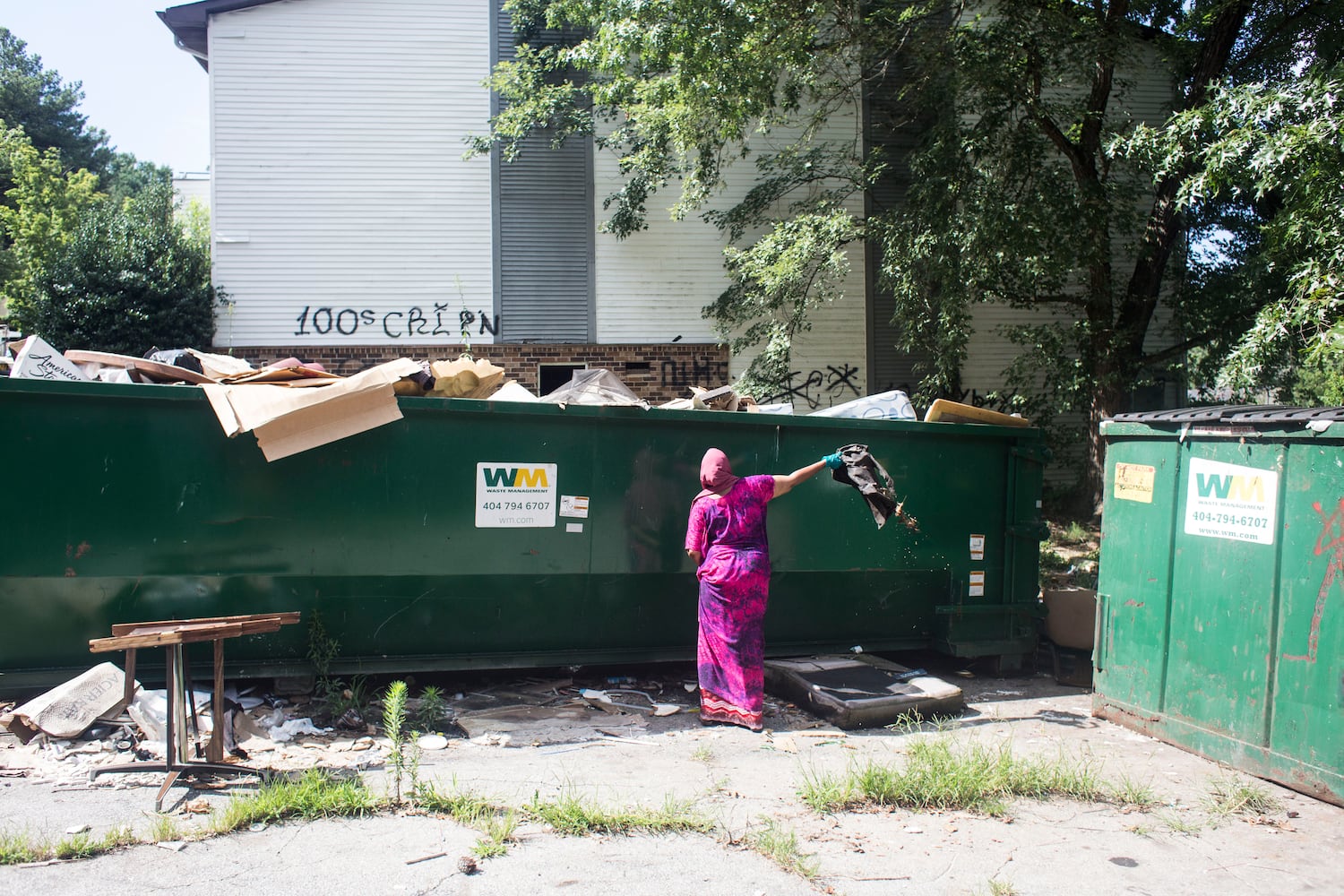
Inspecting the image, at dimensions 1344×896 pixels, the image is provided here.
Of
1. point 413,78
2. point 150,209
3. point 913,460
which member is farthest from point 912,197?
point 150,209

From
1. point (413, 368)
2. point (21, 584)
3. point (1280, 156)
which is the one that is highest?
point (1280, 156)

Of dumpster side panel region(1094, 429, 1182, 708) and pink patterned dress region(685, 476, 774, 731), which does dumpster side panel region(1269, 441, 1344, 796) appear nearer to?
dumpster side panel region(1094, 429, 1182, 708)

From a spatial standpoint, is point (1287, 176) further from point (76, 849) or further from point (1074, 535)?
point (76, 849)

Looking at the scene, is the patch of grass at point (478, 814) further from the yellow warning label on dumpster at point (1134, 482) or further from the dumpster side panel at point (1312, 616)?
the yellow warning label on dumpster at point (1134, 482)

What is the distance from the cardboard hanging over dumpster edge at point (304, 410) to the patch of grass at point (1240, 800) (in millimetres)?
4060

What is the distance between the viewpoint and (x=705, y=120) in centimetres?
973

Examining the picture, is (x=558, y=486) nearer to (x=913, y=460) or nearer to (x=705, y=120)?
(x=913, y=460)

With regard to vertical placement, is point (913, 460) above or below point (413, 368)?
below

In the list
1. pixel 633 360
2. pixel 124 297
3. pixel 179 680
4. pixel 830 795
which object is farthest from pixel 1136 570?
pixel 124 297

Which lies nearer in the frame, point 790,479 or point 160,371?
point 160,371

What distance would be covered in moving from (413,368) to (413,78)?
332 inches

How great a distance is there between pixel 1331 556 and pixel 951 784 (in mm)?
1821

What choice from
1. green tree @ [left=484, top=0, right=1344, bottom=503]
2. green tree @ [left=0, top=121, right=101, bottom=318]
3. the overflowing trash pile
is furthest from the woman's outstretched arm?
green tree @ [left=0, top=121, right=101, bottom=318]

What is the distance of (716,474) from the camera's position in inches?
187
